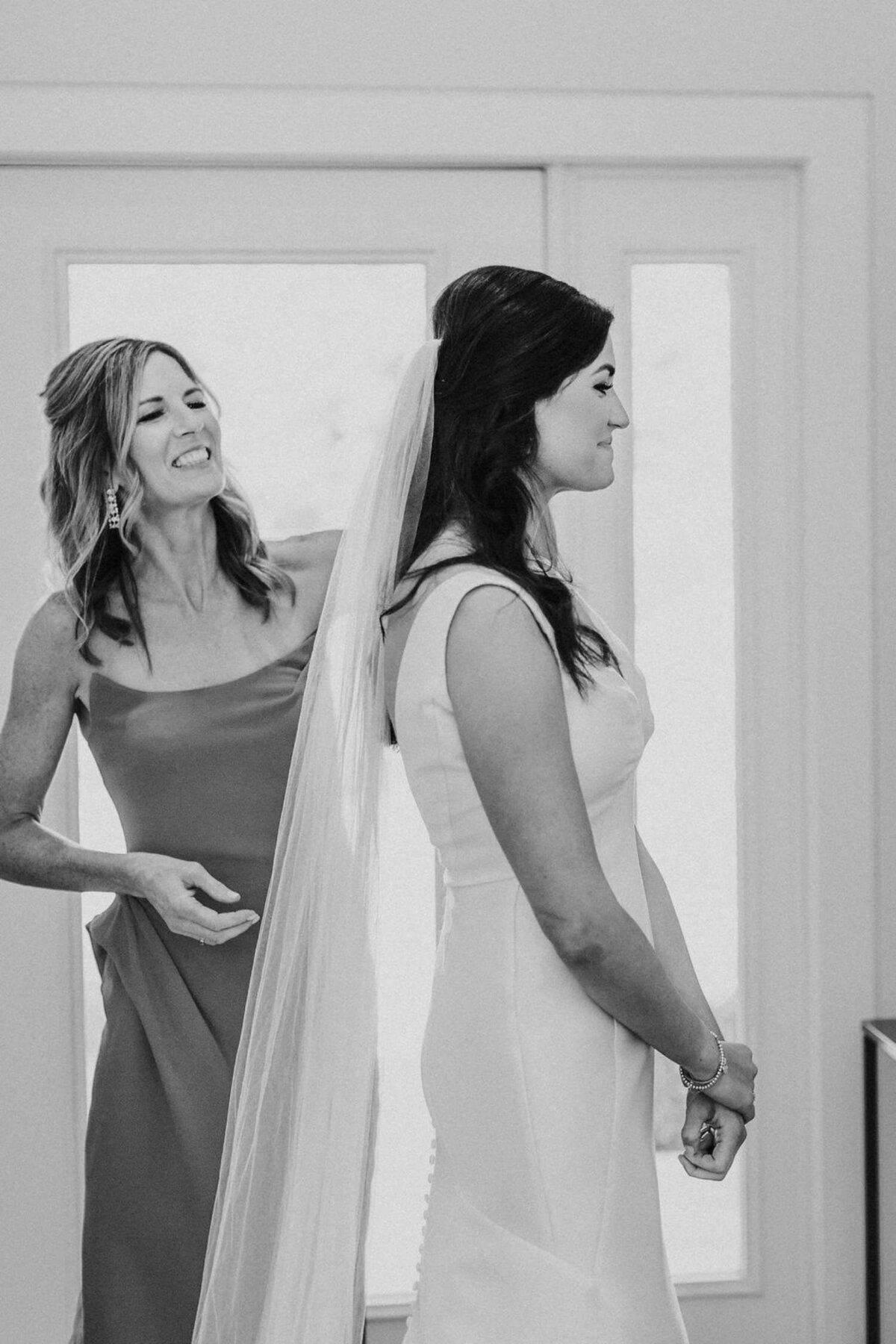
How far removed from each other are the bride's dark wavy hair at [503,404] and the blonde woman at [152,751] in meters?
0.56

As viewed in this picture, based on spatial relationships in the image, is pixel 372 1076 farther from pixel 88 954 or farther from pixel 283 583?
pixel 88 954

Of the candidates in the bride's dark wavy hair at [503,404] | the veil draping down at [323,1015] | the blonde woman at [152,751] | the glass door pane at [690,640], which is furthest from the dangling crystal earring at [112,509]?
the glass door pane at [690,640]

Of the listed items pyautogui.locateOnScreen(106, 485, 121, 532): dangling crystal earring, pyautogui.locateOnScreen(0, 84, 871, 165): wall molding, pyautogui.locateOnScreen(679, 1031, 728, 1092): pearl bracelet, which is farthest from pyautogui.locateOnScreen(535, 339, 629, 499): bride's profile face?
pyautogui.locateOnScreen(0, 84, 871, 165): wall molding

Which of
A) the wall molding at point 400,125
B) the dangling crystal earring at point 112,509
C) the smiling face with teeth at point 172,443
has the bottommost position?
the dangling crystal earring at point 112,509

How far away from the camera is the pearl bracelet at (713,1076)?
145cm

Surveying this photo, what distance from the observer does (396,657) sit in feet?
4.54

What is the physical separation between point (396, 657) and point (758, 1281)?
166 centimetres

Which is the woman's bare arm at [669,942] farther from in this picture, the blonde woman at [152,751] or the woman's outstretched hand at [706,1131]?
the blonde woman at [152,751]

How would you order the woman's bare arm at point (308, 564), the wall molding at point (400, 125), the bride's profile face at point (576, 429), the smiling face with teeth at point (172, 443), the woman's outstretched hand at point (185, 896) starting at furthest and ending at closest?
the wall molding at point (400, 125)
the woman's bare arm at point (308, 564)
the smiling face with teeth at point (172, 443)
the woman's outstretched hand at point (185, 896)
the bride's profile face at point (576, 429)

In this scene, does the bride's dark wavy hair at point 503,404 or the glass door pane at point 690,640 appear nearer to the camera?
the bride's dark wavy hair at point 503,404

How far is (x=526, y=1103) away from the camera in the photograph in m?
1.35

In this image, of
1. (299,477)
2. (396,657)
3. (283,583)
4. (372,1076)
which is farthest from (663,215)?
(372,1076)

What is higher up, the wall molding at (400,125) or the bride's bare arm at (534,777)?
the wall molding at (400,125)

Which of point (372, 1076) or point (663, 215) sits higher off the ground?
point (663, 215)
